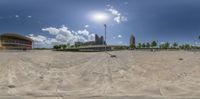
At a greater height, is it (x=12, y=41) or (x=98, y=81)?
(x=12, y=41)

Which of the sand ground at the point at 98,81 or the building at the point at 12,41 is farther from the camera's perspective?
the building at the point at 12,41

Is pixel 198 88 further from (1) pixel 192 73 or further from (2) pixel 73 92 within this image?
(2) pixel 73 92

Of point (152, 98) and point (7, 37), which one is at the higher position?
point (7, 37)

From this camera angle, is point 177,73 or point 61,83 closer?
point 61,83

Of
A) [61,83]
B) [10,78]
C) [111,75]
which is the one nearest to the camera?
[61,83]

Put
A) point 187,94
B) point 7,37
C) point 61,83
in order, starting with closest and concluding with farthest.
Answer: point 187,94 < point 61,83 < point 7,37

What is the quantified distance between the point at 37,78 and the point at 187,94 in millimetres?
8695

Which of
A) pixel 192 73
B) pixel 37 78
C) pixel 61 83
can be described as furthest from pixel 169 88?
pixel 37 78

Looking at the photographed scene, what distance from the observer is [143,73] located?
14.9 m

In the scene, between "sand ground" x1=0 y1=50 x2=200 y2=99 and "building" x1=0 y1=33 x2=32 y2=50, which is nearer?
"sand ground" x1=0 y1=50 x2=200 y2=99

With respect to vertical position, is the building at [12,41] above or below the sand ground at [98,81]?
above

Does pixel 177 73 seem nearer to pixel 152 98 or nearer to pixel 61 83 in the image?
pixel 152 98

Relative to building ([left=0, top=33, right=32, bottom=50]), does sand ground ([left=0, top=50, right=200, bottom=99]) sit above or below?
below

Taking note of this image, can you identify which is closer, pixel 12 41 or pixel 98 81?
pixel 98 81
